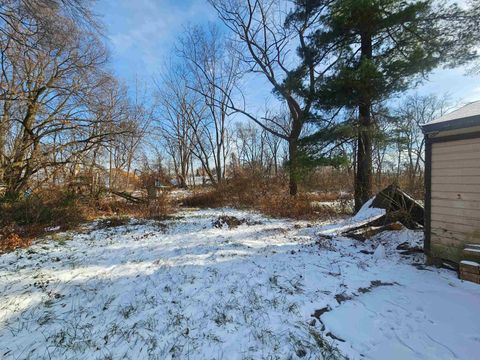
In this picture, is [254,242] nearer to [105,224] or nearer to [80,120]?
[105,224]

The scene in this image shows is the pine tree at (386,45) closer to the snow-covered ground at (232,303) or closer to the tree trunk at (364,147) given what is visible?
the tree trunk at (364,147)

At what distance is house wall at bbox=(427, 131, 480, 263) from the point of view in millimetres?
4371

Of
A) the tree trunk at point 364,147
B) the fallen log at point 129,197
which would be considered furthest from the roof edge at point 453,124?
the fallen log at point 129,197

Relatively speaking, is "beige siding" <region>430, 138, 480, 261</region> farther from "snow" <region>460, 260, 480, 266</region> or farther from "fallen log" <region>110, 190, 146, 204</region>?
"fallen log" <region>110, 190, 146, 204</region>

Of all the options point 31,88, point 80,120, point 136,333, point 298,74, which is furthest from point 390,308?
point 31,88

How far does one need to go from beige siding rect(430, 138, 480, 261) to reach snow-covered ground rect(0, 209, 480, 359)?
Result: 63cm

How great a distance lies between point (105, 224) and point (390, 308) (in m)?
8.21

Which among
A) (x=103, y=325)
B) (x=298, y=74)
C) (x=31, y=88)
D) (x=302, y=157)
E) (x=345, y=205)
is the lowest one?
(x=103, y=325)

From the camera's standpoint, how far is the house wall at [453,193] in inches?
172

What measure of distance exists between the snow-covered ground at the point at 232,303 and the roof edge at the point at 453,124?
2.52 m

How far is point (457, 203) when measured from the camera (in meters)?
4.61

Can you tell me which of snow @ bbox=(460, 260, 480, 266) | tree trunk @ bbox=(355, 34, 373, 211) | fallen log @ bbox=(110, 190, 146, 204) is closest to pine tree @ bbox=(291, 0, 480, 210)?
tree trunk @ bbox=(355, 34, 373, 211)

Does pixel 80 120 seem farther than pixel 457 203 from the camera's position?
Yes

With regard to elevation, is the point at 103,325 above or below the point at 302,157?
below
